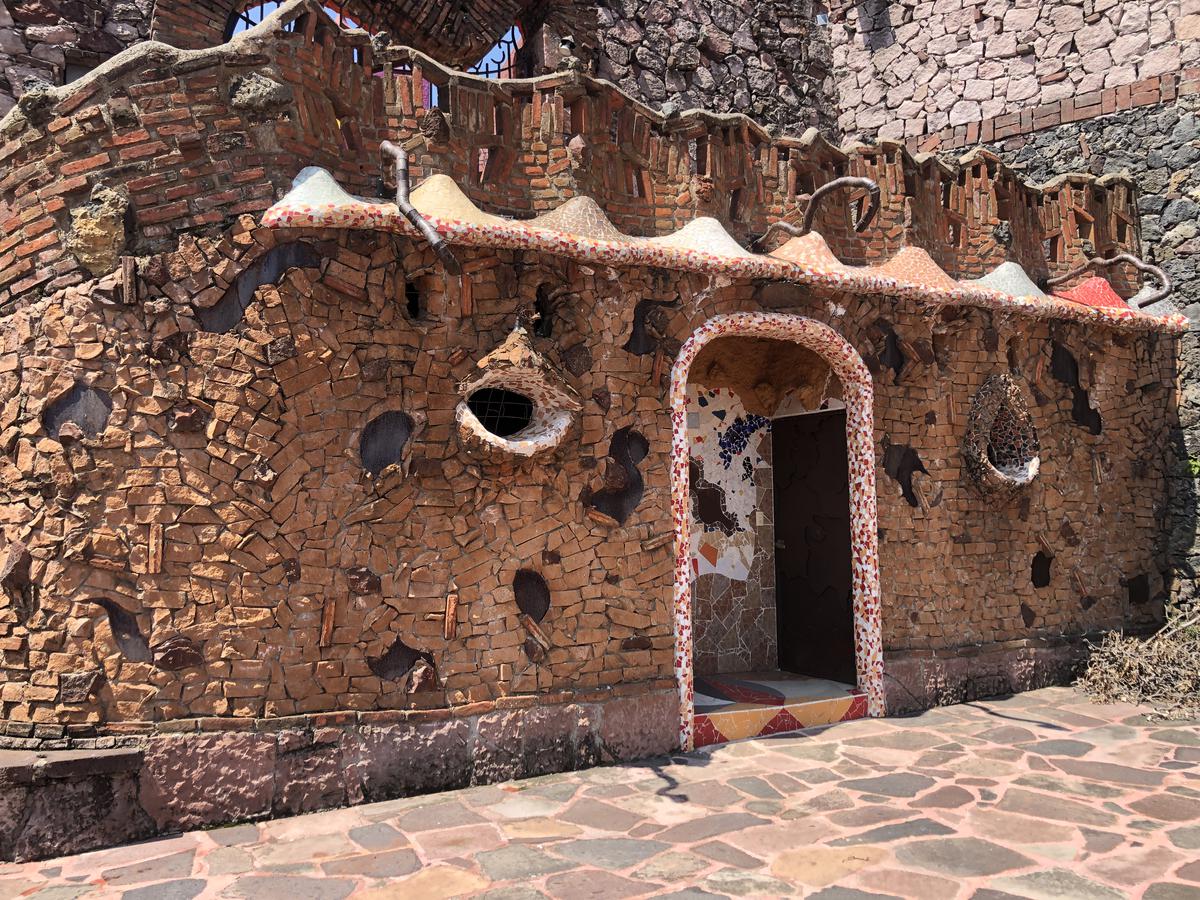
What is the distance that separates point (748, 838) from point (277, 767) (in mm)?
2478

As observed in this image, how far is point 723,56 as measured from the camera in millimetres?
10234

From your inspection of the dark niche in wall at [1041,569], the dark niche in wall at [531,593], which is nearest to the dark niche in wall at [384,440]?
the dark niche in wall at [531,593]

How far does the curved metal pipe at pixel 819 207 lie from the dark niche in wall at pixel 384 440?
10.1 ft

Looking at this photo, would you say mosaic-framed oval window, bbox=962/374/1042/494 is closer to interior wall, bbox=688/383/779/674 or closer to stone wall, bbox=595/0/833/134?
interior wall, bbox=688/383/779/674

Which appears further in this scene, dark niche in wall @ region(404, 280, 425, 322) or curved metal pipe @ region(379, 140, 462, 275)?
dark niche in wall @ region(404, 280, 425, 322)

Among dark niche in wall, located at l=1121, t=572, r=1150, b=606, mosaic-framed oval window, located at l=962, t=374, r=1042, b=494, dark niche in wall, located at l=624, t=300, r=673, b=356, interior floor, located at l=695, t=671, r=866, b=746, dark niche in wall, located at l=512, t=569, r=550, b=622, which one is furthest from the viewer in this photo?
dark niche in wall, located at l=1121, t=572, r=1150, b=606

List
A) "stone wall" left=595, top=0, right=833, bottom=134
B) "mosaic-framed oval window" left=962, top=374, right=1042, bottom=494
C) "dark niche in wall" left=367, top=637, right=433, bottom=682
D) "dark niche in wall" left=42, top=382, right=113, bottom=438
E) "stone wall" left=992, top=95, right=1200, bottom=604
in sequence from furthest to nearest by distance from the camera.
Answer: "stone wall" left=595, top=0, right=833, bottom=134, "stone wall" left=992, top=95, right=1200, bottom=604, "mosaic-framed oval window" left=962, top=374, right=1042, bottom=494, "dark niche in wall" left=367, top=637, right=433, bottom=682, "dark niche in wall" left=42, top=382, right=113, bottom=438

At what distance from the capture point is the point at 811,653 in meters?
7.60

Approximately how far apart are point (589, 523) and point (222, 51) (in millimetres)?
3438

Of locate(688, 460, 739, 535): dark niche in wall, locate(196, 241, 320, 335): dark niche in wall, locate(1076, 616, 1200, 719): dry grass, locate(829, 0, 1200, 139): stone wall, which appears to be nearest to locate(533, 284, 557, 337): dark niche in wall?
locate(196, 241, 320, 335): dark niche in wall

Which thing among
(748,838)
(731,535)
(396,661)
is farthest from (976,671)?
(396,661)

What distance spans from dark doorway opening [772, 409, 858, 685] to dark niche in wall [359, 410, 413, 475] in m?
3.69

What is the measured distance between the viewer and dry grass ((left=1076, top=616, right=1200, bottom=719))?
7.06 m

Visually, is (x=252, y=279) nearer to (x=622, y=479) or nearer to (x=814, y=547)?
(x=622, y=479)
